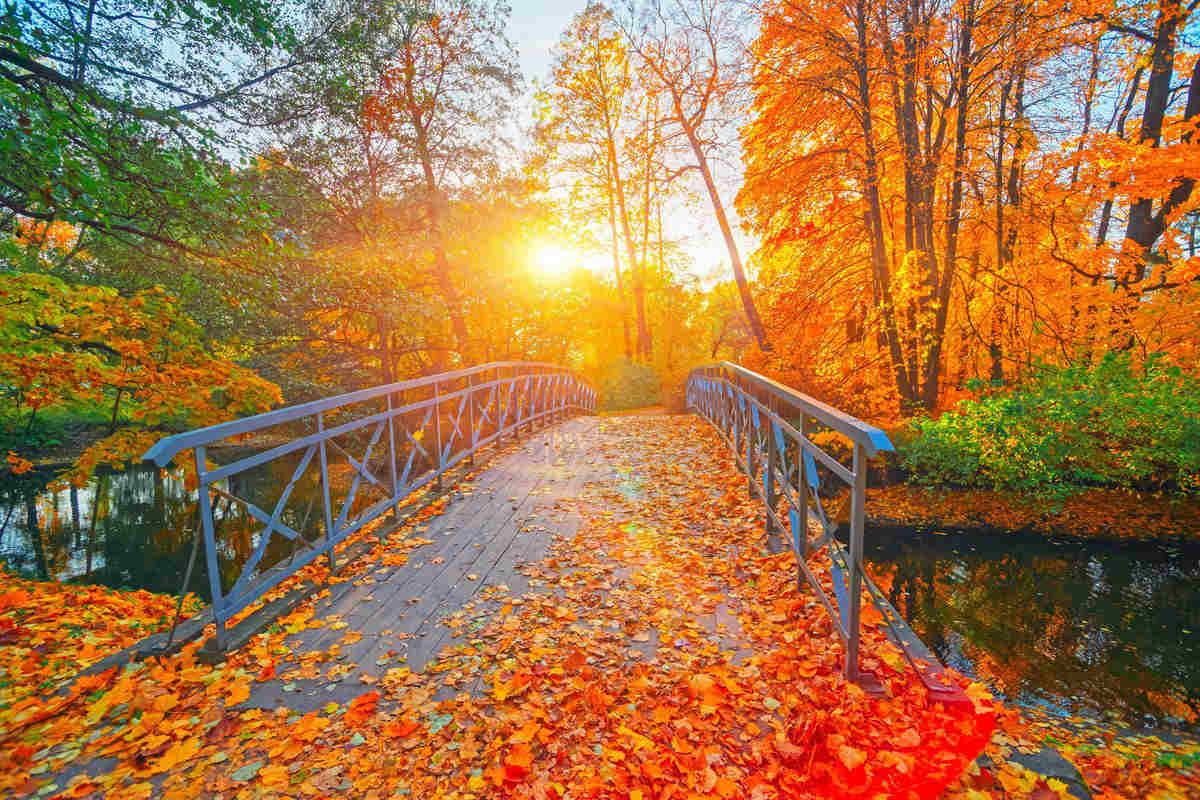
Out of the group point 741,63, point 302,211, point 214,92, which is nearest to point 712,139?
point 741,63

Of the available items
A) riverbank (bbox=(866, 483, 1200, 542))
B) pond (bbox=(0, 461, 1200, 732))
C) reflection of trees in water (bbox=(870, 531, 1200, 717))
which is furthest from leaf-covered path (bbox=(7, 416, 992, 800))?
riverbank (bbox=(866, 483, 1200, 542))

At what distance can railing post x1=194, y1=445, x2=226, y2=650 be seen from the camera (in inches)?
107

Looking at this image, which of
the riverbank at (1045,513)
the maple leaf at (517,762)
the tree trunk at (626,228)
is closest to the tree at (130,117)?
the maple leaf at (517,762)

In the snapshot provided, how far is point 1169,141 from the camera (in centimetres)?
892

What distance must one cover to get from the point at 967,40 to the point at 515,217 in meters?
9.24

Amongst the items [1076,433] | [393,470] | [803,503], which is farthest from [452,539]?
[1076,433]

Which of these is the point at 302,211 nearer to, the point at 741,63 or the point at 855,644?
the point at 741,63

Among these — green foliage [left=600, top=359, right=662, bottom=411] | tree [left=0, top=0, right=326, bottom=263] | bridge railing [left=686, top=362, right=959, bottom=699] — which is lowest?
green foliage [left=600, top=359, right=662, bottom=411]

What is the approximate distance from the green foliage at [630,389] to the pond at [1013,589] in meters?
11.2

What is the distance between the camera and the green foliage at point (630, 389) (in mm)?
20797

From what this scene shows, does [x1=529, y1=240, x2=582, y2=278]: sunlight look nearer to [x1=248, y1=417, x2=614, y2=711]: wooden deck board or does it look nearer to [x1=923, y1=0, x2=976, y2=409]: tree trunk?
[x1=923, y1=0, x2=976, y2=409]: tree trunk

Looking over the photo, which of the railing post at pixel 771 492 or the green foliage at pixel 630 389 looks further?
the green foliage at pixel 630 389

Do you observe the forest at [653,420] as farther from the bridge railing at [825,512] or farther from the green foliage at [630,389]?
the green foliage at [630,389]

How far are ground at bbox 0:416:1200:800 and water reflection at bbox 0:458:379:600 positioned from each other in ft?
16.7
